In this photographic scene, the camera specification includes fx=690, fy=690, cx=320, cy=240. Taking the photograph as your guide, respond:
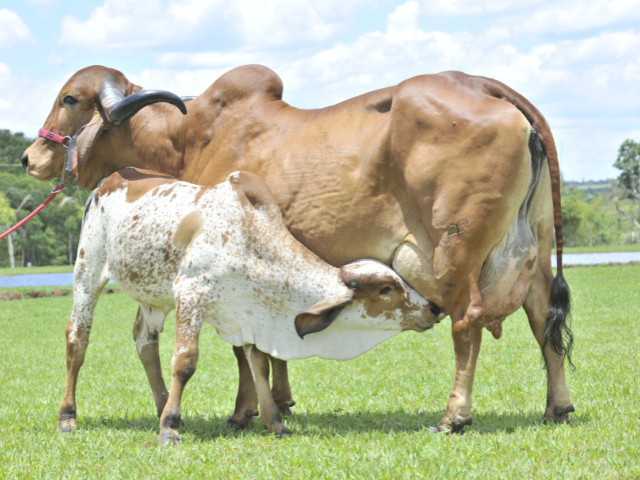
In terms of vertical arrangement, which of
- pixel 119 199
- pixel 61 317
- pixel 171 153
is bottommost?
pixel 61 317

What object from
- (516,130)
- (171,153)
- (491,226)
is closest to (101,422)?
(171,153)

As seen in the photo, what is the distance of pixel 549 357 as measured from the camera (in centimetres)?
499

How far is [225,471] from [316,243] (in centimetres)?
175

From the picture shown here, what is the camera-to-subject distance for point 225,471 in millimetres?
4121

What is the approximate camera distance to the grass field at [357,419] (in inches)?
163

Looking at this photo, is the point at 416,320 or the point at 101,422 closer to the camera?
the point at 416,320

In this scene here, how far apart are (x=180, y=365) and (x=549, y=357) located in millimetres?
2629

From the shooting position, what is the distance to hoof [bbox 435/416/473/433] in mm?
4707

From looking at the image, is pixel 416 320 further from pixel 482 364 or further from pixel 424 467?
pixel 482 364

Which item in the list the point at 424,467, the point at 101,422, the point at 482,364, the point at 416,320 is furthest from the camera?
the point at 482,364

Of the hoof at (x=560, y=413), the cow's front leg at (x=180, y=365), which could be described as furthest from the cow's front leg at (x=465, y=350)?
the cow's front leg at (x=180, y=365)

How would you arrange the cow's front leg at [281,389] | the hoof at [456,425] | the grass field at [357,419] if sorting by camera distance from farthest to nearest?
the cow's front leg at [281,389] < the hoof at [456,425] < the grass field at [357,419]

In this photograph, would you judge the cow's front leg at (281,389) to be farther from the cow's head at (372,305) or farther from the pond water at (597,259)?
the pond water at (597,259)

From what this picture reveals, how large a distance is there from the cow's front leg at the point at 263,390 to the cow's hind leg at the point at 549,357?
76.6 inches
